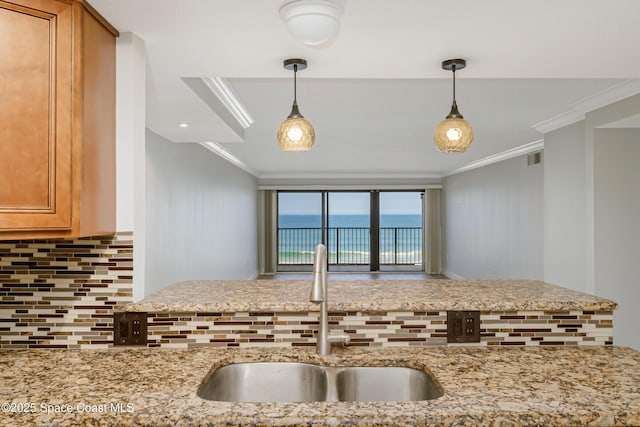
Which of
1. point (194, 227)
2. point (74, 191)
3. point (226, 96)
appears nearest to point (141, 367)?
point (74, 191)

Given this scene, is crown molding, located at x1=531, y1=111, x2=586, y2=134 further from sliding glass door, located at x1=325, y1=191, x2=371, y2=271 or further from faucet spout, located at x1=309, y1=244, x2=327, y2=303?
sliding glass door, located at x1=325, y1=191, x2=371, y2=271

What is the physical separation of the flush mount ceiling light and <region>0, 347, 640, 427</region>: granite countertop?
1207mm

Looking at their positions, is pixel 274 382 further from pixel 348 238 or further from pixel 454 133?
pixel 348 238

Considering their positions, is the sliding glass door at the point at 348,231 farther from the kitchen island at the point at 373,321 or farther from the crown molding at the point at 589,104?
the kitchen island at the point at 373,321

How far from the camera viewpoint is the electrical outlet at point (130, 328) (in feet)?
6.00

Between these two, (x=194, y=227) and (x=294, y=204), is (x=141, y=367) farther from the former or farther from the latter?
(x=294, y=204)

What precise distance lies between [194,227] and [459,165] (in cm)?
569

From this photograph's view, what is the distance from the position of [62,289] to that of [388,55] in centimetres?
177

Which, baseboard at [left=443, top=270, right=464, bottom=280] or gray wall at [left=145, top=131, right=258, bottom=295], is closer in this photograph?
gray wall at [left=145, top=131, right=258, bottom=295]

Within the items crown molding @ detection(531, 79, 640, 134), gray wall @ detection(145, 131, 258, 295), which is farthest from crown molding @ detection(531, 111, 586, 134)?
gray wall @ detection(145, 131, 258, 295)

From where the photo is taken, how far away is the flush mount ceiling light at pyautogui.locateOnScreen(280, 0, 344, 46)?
1.60 metres

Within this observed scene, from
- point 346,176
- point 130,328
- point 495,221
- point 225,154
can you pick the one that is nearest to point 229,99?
point 130,328

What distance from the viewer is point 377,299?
1.89 meters

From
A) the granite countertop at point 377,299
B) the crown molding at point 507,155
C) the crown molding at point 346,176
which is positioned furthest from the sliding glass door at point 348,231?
the granite countertop at point 377,299
